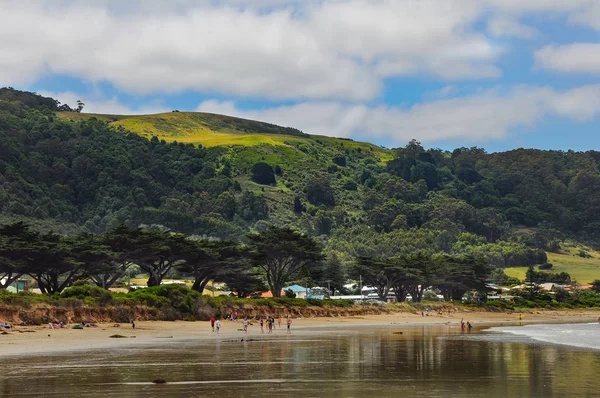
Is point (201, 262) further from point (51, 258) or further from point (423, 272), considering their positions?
point (423, 272)

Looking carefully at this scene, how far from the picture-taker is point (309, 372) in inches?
1153

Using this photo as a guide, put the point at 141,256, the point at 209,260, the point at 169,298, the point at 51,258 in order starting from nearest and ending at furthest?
1. the point at 169,298
2. the point at 51,258
3. the point at 141,256
4. the point at 209,260

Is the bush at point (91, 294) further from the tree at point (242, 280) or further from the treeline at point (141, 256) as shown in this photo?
the tree at point (242, 280)

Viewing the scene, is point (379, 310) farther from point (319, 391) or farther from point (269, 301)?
point (319, 391)

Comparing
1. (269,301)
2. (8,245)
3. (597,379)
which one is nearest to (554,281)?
(269,301)

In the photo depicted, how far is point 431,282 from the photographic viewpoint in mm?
127938

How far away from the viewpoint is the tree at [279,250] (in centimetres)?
10012

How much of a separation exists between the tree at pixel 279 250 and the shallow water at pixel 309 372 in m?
56.8

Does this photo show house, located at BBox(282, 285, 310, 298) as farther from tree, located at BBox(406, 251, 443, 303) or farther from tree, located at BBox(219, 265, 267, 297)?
tree, located at BBox(219, 265, 267, 297)

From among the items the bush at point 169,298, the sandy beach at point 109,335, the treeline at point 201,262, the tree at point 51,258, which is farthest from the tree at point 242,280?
the tree at point 51,258

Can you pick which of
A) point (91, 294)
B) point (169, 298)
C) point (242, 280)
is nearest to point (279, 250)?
point (242, 280)

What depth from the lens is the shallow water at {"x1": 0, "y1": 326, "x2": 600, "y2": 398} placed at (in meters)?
23.6

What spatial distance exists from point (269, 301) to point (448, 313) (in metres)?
38.9

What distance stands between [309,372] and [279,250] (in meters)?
71.7
